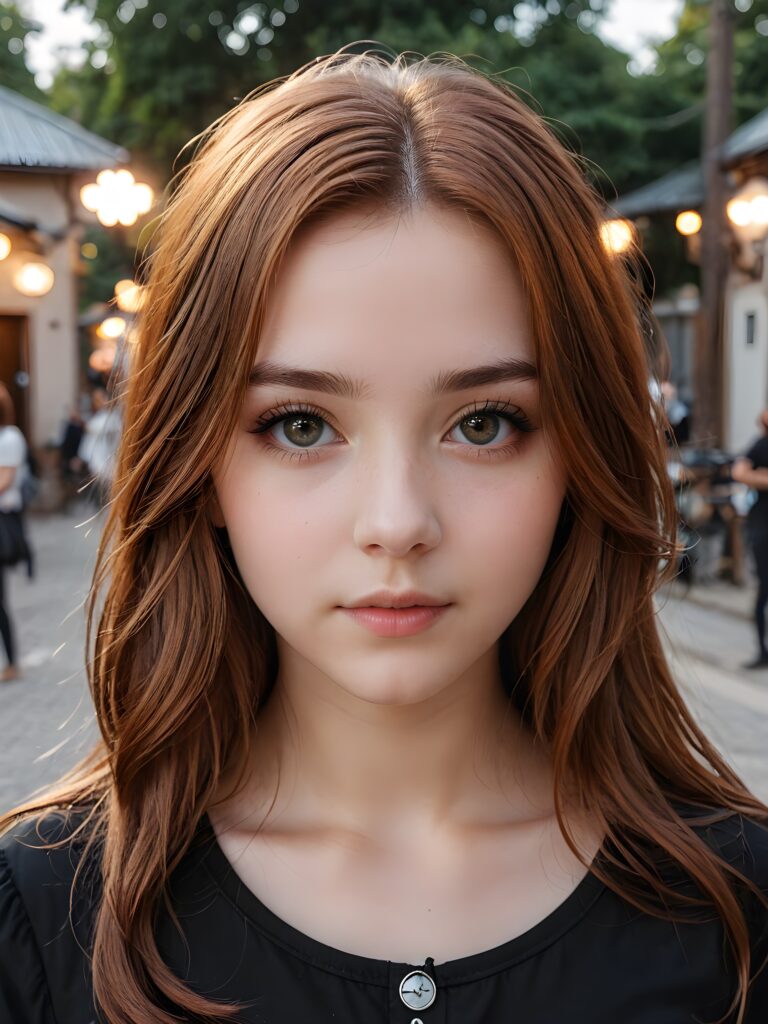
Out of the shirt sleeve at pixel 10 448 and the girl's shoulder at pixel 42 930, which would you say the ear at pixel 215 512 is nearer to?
the girl's shoulder at pixel 42 930

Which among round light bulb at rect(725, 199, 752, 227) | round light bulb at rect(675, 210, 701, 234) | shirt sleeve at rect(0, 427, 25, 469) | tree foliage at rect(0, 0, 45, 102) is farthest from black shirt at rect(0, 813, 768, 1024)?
round light bulb at rect(675, 210, 701, 234)

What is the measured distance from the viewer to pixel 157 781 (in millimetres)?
1524

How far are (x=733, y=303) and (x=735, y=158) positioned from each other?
4171 millimetres

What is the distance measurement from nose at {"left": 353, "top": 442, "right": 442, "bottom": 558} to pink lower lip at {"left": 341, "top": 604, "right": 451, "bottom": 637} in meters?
0.07

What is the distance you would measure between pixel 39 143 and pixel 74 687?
6.51 meters

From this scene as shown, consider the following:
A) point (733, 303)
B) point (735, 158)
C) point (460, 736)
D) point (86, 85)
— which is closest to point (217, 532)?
point (460, 736)

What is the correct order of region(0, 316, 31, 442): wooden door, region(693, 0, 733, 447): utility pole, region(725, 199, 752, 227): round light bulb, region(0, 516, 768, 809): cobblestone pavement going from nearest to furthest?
region(0, 316, 31, 442): wooden door, region(0, 516, 768, 809): cobblestone pavement, region(725, 199, 752, 227): round light bulb, region(693, 0, 733, 447): utility pole

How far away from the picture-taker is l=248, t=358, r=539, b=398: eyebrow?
1.29 metres

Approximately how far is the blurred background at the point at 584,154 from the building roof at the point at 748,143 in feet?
0.12

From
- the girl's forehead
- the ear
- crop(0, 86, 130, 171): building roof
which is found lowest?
the ear

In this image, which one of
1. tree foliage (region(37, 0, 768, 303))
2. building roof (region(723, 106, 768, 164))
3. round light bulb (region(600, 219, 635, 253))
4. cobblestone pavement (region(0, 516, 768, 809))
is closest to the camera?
round light bulb (region(600, 219, 635, 253))

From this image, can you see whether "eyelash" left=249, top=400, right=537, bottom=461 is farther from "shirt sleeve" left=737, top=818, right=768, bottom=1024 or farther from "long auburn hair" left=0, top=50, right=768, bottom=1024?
"shirt sleeve" left=737, top=818, right=768, bottom=1024

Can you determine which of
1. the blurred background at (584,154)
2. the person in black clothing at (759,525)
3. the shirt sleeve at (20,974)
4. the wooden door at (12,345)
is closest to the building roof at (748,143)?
the blurred background at (584,154)

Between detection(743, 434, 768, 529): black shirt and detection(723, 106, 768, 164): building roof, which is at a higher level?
detection(723, 106, 768, 164): building roof
